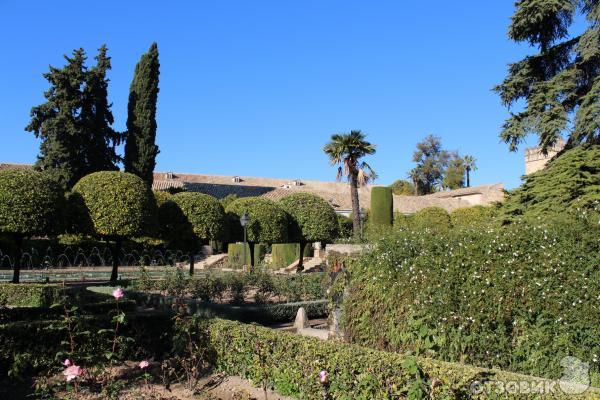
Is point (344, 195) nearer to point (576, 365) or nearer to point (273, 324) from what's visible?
point (273, 324)

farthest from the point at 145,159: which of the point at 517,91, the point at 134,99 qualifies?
the point at 517,91

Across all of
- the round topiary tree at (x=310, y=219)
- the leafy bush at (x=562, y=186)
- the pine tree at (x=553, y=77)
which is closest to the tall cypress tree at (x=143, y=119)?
the round topiary tree at (x=310, y=219)

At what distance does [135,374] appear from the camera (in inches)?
232

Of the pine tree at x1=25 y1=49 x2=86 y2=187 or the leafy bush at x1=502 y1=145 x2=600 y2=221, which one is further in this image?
the pine tree at x1=25 y1=49 x2=86 y2=187

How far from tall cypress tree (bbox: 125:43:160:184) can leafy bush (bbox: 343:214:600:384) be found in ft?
83.2

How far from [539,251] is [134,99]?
28.6 meters

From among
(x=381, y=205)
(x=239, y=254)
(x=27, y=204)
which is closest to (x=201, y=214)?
(x=27, y=204)

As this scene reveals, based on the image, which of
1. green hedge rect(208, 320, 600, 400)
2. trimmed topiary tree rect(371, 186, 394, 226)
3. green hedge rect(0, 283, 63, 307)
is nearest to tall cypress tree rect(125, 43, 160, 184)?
trimmed topiary tree rect(371, 186, 394, 226)

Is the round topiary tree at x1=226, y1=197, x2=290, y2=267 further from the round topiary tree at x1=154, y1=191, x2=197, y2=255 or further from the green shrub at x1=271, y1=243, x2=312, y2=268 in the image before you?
the green shrub at x1=271, y1=243, x2=312, y2=268

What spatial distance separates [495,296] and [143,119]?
2741 cm

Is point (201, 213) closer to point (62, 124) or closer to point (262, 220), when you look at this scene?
point (262, 220)

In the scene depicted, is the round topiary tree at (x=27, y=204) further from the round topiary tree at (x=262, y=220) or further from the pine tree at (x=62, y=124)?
the pine tree at (x=62, y=124)

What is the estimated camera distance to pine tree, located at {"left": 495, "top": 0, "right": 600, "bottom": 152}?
13266 millimetres

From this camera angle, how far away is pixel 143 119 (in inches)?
1160
